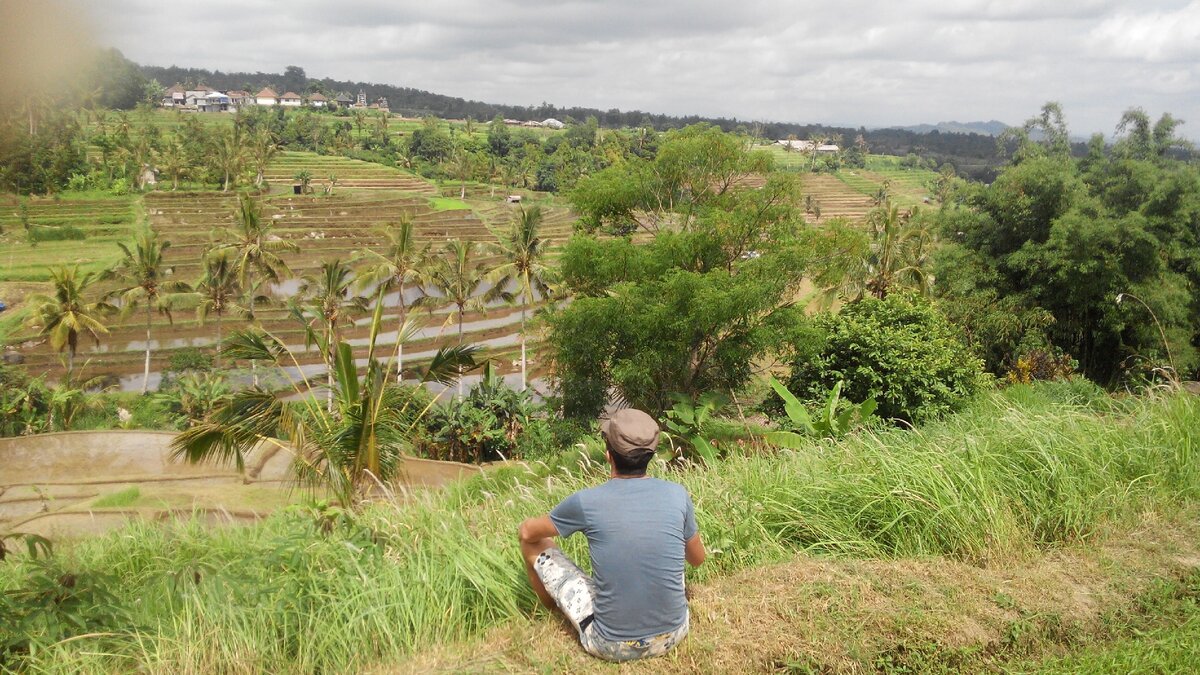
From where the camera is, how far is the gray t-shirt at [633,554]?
2.55 m

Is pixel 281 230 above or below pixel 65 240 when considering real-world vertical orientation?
above

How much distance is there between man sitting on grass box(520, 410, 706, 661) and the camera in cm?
255

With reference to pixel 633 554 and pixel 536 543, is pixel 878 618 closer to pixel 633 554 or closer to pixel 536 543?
pixel 633 554

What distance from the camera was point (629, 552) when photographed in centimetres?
256

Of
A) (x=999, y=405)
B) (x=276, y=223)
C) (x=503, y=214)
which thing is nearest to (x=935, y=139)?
(x=503, y=214)

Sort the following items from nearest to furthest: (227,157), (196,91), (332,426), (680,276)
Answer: (332,426)
(680,276)
(196,91)
(227,157)

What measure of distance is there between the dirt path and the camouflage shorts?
4 cm

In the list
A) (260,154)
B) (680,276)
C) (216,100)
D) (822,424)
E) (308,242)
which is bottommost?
(308,242)

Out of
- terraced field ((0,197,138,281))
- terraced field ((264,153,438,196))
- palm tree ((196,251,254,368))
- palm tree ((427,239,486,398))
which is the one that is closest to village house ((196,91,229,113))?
palm tree ((196,251,254,368))

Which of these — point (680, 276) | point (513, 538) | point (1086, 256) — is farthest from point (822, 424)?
point (1086, 256)

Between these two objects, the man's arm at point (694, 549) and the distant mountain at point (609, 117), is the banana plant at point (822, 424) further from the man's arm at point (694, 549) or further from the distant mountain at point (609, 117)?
the distant mountain at point (609, 117)

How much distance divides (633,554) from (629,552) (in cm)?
1

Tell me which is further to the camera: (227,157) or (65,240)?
(227,157)

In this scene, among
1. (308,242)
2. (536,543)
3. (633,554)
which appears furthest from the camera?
(308,242)
